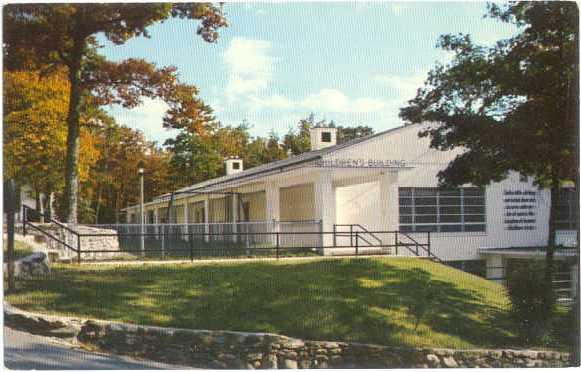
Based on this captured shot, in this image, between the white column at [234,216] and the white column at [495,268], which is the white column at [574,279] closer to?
the white column at [495,268]

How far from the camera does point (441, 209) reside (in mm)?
13266

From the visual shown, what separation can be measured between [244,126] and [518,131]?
4328mm

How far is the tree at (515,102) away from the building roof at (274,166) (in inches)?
35.3

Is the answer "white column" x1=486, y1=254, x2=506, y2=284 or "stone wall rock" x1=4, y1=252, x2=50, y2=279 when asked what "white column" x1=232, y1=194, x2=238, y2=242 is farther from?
"white column" x1=486, y1=254, x2=506, y2=284

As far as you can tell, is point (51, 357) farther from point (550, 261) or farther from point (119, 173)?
point (550, 261)

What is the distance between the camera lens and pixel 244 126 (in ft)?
33.9

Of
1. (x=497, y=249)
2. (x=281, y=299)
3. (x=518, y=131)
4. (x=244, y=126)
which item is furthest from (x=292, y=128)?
(x=497, y=249)

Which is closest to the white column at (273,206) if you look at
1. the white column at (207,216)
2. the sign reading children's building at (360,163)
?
the sign reading children's building at (360,163)

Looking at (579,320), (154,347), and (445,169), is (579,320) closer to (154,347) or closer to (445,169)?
(445,169)

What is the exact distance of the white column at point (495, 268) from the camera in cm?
1087

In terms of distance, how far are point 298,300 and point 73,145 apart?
14.2 ft

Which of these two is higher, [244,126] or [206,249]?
[244,126]

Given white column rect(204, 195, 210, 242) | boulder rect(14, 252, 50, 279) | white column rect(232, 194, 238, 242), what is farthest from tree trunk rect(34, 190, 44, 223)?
white column rect(232, 194, 238, 242)

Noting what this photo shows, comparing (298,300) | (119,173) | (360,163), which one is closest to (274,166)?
(360,163)
